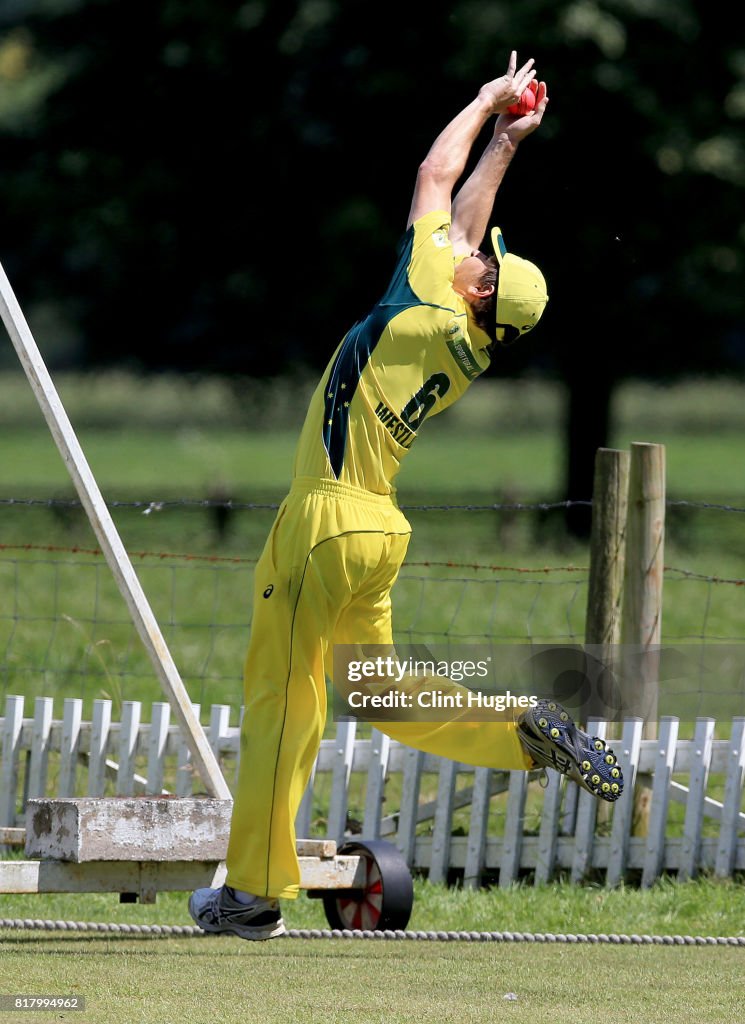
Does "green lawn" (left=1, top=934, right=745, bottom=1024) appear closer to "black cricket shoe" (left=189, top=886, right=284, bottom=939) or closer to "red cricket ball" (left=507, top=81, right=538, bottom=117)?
"black cricket shoe" (left=189, top=886, right=284, bottom=939)

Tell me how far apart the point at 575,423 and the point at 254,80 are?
5486 mm

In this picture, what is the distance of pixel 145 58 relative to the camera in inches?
733

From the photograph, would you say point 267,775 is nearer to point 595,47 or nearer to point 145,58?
point 595,47

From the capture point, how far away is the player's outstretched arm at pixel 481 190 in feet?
18.2

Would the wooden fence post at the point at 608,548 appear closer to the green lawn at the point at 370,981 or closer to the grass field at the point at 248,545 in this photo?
the grass field at the point at 248,545

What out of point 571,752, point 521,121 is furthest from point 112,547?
point 521,121

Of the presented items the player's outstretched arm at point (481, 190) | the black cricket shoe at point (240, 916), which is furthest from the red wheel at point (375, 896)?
the player's outstretched arm at point (481, 190)

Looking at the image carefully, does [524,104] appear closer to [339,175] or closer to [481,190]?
[481,190]

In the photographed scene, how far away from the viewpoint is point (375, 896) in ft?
20.2

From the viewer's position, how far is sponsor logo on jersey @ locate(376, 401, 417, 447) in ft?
17.2

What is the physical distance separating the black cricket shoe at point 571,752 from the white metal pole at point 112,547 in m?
1.29

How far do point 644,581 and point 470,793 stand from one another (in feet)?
4.16

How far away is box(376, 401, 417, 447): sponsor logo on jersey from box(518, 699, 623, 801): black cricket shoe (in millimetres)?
948

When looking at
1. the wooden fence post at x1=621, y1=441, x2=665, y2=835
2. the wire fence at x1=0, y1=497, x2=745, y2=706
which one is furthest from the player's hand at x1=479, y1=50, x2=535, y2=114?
the wooden fence post at x1=621, y1=441, x2=665, y2=835
